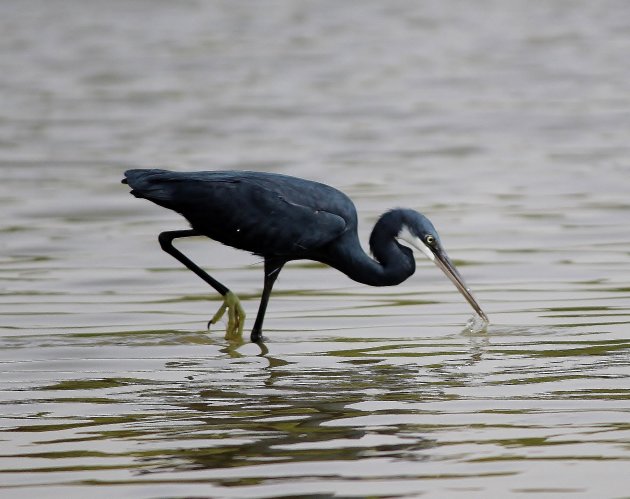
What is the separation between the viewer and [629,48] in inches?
955

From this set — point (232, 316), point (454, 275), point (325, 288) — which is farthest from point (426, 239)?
point (325, 288)

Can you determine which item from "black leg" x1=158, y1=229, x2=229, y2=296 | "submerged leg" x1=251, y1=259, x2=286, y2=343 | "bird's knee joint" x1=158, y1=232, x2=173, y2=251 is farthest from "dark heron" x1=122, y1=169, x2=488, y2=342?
"bird's knee joint" x1=158, y1=232, x2=173, y2=251

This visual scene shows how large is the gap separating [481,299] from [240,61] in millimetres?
14123

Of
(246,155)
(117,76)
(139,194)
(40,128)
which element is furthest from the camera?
(117,76)

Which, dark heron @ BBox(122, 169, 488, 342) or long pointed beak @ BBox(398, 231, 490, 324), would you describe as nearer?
dark heron @ BBox(122, 169, 488, 342)

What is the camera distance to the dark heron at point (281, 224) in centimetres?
904

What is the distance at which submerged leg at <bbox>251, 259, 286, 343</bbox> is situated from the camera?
891cm

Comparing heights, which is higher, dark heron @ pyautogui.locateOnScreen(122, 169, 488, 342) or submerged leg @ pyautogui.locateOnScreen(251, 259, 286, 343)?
dark heron @ pyautogui.locateOnScreen(122, 169, 488, 342)

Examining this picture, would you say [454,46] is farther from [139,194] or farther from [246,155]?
[139,194]

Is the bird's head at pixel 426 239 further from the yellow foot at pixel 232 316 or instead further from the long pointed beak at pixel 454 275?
the yellow foot at pixel 232 316

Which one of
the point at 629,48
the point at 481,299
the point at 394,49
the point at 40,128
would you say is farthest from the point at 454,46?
the point at 481,299

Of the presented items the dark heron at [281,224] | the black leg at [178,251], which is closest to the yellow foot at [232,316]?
the dark heron at [281,224]

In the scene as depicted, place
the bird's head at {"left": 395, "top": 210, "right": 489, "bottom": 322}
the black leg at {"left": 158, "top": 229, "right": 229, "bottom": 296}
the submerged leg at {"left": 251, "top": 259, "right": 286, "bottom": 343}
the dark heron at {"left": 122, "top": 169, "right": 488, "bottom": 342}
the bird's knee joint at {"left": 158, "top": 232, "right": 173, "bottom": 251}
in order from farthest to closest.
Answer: the bird's knee joint at {"left": 158, "top": 232, "right": 173, "bottom": 251} → the black leg at {"left": 158, "top": 229, "right": 229, "bottom": 296} → the bird's head at {"left": 395, "top": 210, "right": 489, "bottom": 322} → the dark heron at {"left": 122, "top": 169, "right": 488, "bottom": 342} → the submerged leg at {"left": 251, "top": 259, "right": 286, "bottom": 343}

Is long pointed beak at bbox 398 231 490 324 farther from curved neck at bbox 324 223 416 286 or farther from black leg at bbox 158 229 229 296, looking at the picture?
black leg at bbox 158 229 229 296
